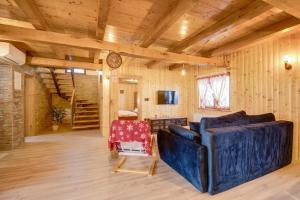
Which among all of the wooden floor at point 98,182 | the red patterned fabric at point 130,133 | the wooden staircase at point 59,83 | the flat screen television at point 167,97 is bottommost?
the wooden floor at point 98,182

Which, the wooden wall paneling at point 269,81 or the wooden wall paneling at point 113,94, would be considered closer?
the wooden wall paneling at point 269,81

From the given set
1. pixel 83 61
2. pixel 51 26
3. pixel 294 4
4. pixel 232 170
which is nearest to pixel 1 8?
pixel 51 26

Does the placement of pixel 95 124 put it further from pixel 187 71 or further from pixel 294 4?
pixel 294 4

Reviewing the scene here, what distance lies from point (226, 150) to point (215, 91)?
3.43 m

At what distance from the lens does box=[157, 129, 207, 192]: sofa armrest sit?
2215 millimetres

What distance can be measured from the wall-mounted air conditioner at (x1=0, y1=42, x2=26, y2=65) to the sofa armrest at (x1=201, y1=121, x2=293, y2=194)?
14.4 feet

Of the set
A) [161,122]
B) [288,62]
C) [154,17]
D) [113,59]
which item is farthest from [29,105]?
[288,62]

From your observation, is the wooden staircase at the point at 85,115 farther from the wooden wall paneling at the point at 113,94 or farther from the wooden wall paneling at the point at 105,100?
the wooden wall paneling at the point at 113,94

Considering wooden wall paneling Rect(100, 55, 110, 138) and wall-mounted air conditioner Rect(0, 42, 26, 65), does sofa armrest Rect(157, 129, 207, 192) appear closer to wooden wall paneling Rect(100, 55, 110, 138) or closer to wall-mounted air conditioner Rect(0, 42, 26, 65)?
wooden wall paneling Rect(100, 55, 110, 138)

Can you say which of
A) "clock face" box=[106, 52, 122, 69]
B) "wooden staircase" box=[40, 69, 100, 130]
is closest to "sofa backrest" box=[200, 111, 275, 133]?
"clock face" box=[106, 52, 122, 69]

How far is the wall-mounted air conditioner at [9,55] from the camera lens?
11.8 feet

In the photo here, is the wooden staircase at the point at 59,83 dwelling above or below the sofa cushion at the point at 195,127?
above

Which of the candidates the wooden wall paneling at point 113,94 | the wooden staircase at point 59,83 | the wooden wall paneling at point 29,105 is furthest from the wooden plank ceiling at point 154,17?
the wooden staircase at point 59,83

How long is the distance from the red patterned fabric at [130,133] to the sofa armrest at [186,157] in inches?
16.0
